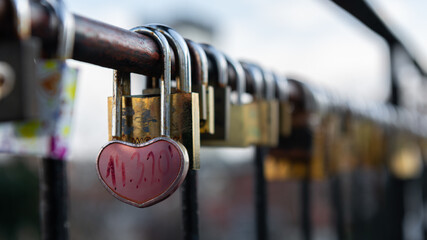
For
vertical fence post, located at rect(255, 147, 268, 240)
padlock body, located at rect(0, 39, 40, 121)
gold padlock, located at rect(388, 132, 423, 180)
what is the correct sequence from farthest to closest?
gold padlock, located at rect(388, 132, 423, 180), vertical fence post, located at rect(255, 147, 268, 240), padlock body, located at rect(0, 39, 40, 121)

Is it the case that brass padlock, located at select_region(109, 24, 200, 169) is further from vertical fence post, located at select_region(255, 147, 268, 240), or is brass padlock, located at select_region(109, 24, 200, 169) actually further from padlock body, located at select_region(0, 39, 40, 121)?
vertical fence post, located at select_region(255, 147, 268, 240)

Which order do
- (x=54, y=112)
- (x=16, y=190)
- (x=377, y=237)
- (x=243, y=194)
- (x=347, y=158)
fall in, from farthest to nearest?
1. (x=243, y=194)
2. (x=16, y=190)
3. (x=377, y=237)
4. (x=347, y=158)
5. (x=54, y=112)

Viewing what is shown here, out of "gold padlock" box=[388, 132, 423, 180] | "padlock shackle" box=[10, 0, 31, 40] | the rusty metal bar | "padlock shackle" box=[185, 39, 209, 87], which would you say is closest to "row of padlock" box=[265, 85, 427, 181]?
"gold padlock" box=[388, 132, 423, 180]

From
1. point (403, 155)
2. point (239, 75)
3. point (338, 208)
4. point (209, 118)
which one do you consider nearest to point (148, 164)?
point (209, 118)

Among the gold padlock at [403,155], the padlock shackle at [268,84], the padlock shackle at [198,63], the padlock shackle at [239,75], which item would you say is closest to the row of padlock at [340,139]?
the gold padlock at [403,155]

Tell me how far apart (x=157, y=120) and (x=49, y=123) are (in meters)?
0.10

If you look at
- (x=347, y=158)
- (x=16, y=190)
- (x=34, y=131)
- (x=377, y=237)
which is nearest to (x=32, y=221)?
(x=16, y=190)

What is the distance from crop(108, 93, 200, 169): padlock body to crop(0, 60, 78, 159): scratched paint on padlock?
44mm

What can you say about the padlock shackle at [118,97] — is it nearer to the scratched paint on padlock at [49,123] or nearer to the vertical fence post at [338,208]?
the scratched paint on padlock at [49,123]

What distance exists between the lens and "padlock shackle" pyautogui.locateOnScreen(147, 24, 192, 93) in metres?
0.45

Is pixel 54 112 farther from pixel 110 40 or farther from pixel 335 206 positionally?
pixel 335 206

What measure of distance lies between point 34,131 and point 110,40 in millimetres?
119

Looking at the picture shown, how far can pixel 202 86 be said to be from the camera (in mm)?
Answer: 503

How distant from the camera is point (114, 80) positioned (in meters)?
0.45
